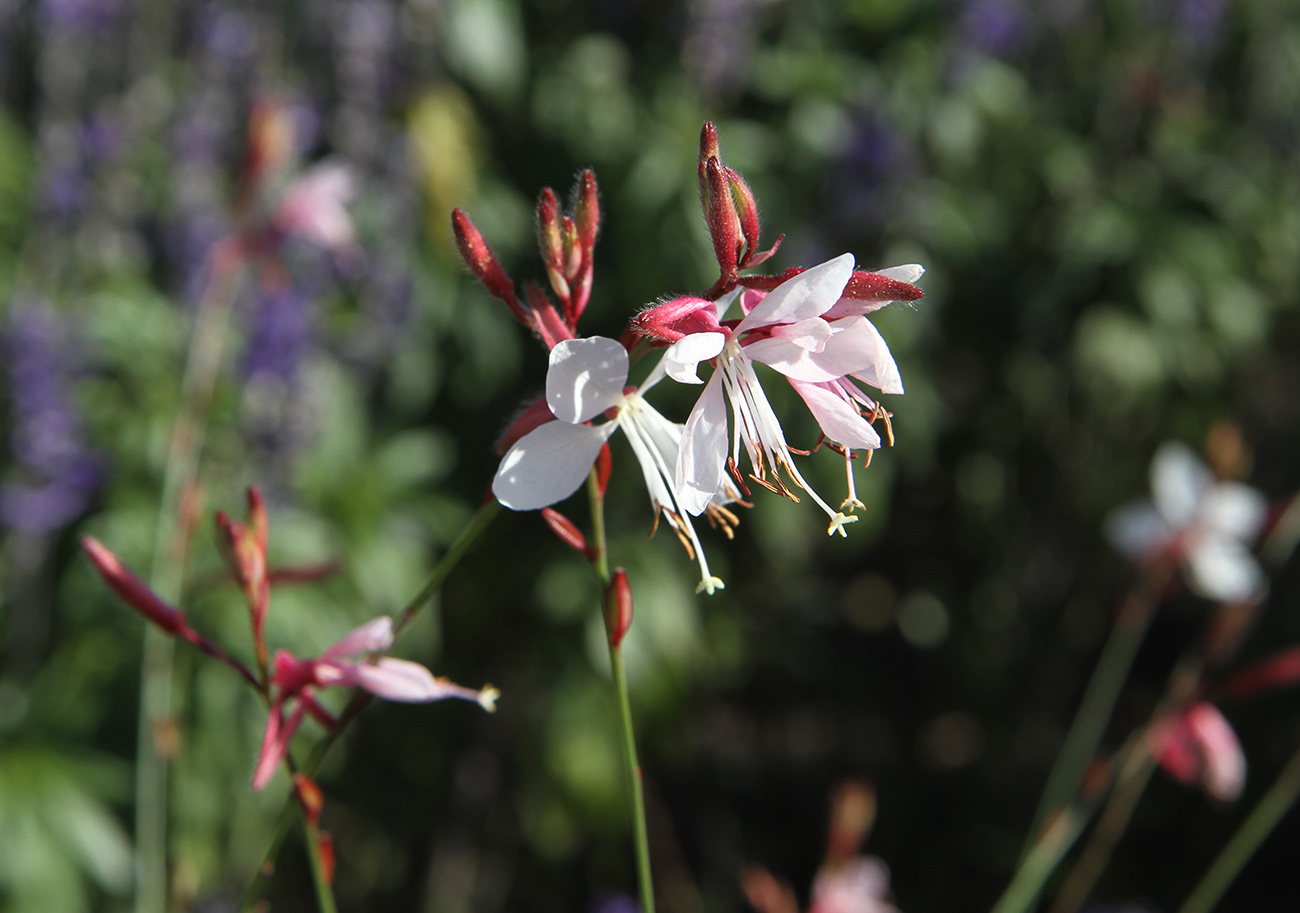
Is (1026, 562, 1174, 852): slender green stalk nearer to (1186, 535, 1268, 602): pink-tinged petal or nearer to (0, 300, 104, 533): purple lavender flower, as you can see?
(1186, 535, 1268, 602): pink-tinged petal

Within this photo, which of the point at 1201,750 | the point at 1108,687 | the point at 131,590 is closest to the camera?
the point at 131,590

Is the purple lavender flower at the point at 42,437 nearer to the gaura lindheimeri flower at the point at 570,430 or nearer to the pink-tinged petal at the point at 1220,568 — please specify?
the gaura lindheimeri flower at the point at 570,430

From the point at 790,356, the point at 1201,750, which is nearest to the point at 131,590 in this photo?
the point at 790,356

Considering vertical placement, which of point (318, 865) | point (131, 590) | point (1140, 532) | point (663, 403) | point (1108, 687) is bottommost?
point (1108, 687)

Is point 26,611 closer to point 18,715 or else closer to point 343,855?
point 18,715

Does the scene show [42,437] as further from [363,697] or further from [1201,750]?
[1201,750]

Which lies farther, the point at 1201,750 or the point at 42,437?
the point at 42,437
